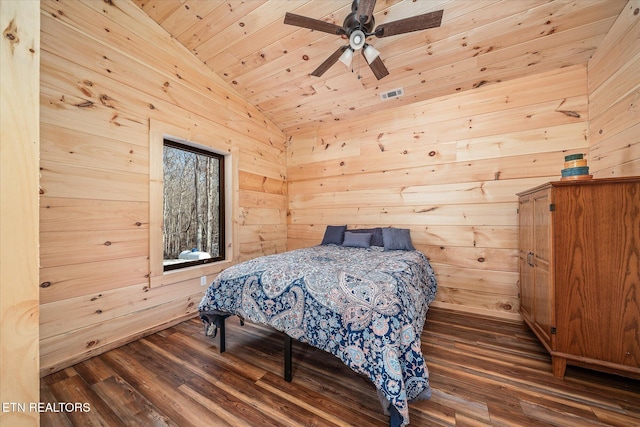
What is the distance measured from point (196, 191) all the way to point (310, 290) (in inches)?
86.1

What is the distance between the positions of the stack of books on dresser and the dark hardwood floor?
4.44 feet

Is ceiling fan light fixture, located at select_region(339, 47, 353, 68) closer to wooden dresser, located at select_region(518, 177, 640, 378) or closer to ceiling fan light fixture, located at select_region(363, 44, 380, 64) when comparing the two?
ceiling fan light fixture, located at select_region(363, 44, 380, 64)

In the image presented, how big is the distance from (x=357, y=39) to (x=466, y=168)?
6.17ft

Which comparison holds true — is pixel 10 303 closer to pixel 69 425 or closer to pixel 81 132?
pixel 69 425

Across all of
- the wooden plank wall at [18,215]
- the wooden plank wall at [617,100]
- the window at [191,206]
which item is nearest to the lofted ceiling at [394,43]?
the wooden plank wall at [617,100]

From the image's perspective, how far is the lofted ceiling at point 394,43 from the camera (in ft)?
6.59

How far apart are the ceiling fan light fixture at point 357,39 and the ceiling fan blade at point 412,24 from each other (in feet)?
0.33

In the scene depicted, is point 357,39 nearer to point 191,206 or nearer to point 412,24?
point 412,24

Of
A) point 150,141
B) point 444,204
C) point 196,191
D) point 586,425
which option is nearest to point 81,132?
point 150,141

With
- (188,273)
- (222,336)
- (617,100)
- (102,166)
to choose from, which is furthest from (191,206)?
(617,100)

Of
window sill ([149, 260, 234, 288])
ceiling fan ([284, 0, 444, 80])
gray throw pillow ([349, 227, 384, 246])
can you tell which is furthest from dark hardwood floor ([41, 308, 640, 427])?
ceiling fan ([284, 0, 444, 80])

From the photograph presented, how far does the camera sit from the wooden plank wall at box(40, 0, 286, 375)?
71.2 inches

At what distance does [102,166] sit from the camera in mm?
2061

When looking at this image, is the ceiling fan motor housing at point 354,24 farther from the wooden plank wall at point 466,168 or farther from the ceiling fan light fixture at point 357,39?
the wooden plank wall at point 466,168
